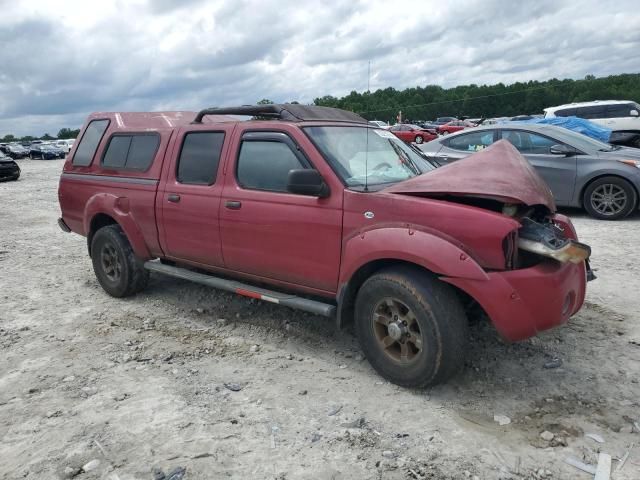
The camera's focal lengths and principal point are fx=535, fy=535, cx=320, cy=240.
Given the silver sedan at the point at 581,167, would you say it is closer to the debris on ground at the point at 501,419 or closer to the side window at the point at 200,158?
the side window at the point at 200,158

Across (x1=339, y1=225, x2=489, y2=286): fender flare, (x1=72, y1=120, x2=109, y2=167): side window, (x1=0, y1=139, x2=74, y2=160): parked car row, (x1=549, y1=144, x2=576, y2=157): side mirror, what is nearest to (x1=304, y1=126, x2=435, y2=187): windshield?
(x1=339, y1=225, x2=489, y2=286): fender flare

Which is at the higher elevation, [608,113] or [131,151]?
[608,113]

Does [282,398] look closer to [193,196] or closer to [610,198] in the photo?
[193,196]

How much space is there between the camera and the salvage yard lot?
2.86 metres

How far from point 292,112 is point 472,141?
5.83m

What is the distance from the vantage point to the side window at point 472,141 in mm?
9383

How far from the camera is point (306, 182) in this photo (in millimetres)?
3664

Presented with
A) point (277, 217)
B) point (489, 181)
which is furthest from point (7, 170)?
point (489, 181)

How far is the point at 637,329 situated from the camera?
14.3 ft

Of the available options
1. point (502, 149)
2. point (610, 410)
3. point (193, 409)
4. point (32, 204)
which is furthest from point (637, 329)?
point (32, 204)

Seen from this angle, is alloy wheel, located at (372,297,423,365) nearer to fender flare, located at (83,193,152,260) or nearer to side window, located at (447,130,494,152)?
fender flare, located at (83,193,152,260)

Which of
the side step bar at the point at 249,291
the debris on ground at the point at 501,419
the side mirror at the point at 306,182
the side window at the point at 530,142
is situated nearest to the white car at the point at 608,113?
the side window at the point at 530,142

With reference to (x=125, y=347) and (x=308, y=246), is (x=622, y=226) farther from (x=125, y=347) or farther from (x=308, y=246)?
(x=125, y=347)

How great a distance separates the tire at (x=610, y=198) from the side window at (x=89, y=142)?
718 centimetres
